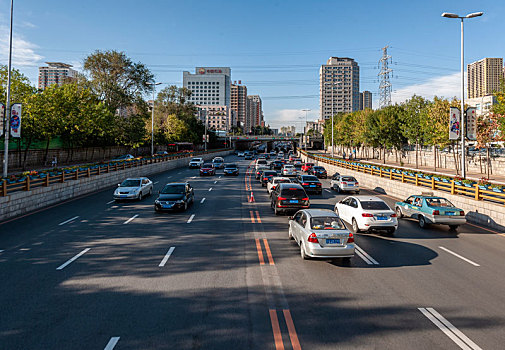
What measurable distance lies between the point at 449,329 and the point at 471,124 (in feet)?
A: 73.8

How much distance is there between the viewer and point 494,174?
4122 centimetres

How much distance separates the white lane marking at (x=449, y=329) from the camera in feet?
19.2

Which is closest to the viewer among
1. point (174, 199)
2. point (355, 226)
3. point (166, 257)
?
point (166, 257)

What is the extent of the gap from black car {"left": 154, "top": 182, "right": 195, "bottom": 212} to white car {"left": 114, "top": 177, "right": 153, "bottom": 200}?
353cm

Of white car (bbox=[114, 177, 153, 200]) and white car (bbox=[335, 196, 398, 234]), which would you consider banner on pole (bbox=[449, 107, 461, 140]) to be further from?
white car (bbox=[114, 177, 153, 200])

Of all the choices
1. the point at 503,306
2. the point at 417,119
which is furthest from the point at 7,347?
the point at 417,119

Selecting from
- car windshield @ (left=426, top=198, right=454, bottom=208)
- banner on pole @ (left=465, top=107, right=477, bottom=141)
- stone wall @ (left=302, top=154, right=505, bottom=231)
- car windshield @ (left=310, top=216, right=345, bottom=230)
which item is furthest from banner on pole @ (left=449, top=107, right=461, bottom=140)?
car windshield @ (left=310, top=216, right=345, bottom=230)

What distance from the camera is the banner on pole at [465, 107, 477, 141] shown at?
2405 centimetres

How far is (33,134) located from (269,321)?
4482 centimetres

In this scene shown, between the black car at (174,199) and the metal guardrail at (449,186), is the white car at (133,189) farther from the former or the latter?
the metal guardrail at (449,186)

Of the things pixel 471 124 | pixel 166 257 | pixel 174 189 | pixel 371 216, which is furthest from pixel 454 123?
pixel 166 257

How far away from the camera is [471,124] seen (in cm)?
2425

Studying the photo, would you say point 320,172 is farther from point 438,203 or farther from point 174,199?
point 174,199

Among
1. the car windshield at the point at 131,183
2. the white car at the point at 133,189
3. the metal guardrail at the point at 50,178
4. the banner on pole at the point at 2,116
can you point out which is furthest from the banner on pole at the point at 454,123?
the banner on pole at the point at 2,116
